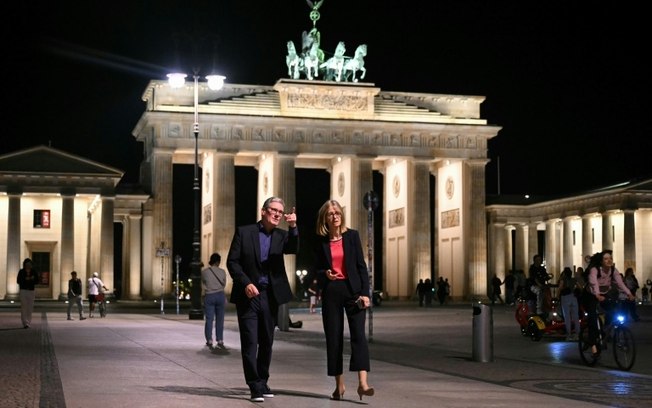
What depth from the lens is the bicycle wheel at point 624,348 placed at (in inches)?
765

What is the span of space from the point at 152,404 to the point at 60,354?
951cm

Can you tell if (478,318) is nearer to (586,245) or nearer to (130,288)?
(130,288)

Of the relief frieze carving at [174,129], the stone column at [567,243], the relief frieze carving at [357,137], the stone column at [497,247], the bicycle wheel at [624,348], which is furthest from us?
the stone column at [567,243]

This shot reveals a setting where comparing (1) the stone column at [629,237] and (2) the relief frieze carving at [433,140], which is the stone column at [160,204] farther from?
(1) the stone column at [629,237]

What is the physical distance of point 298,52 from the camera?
3346 inches

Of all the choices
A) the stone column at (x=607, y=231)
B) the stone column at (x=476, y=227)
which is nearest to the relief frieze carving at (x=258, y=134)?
the stone column at (x=476, y=227)

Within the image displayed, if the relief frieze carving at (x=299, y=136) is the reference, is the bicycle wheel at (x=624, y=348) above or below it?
below

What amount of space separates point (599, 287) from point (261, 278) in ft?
28.6

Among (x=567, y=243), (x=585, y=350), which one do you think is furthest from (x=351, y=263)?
(x=567, y=243)

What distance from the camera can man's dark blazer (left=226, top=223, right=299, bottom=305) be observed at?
1376 centimetres

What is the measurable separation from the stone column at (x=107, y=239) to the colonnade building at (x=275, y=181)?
0.28ft

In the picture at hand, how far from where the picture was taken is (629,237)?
78.1 meters

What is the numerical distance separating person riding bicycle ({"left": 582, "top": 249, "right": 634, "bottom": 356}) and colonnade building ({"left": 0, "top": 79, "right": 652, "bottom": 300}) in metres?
51.7

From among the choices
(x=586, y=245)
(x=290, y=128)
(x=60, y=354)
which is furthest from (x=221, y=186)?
(x=60, y=354)
